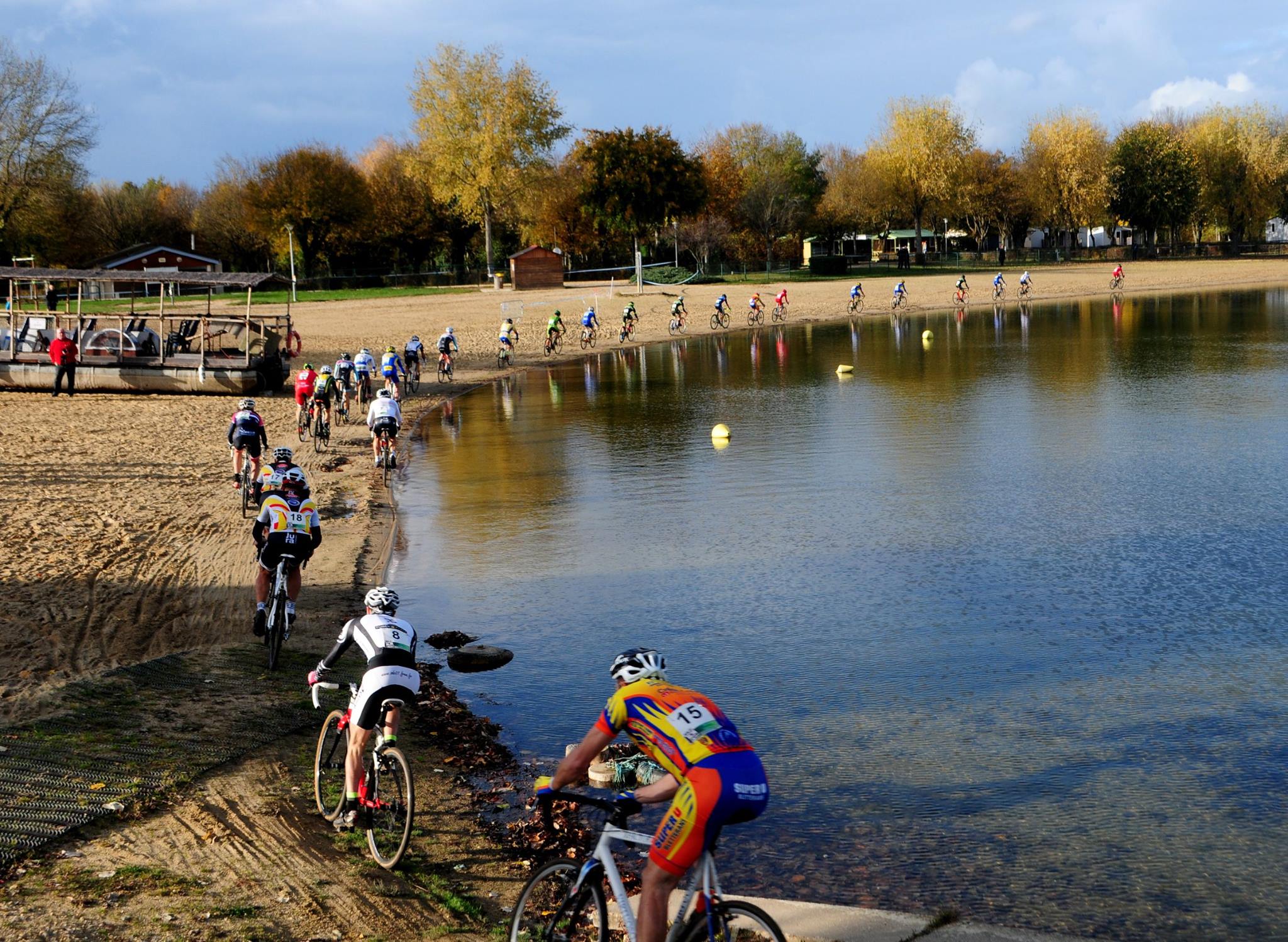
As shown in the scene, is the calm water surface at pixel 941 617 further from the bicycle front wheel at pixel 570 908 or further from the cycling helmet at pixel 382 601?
the cycling helmet at pixel 382 601

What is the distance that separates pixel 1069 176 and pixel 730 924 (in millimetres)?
114633

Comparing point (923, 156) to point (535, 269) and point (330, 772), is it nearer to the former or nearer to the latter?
point (535, 269)

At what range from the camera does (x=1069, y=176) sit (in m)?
110

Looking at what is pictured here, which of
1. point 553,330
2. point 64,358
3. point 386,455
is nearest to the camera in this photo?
point 386,455

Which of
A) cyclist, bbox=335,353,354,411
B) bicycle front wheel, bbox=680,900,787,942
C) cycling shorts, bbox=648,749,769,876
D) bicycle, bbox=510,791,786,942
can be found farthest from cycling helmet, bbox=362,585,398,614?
cyclist, bbox=335,353,354,411

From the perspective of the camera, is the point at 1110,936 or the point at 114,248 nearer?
the point at 1110,936

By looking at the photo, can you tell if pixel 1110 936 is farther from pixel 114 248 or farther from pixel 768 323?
pixel 114 248

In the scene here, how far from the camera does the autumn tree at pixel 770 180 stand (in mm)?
101188

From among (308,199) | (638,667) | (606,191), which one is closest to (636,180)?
(606,191)

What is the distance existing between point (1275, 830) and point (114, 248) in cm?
11888

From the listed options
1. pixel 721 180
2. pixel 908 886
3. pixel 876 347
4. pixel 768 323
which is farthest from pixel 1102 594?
pixel 721 180

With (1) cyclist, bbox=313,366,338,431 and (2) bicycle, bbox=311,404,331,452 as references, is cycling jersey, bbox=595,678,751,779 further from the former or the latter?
(2) bicycle, bbox=311,404,331,452

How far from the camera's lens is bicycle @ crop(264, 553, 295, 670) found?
12133 millimetres

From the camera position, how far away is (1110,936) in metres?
7.39
